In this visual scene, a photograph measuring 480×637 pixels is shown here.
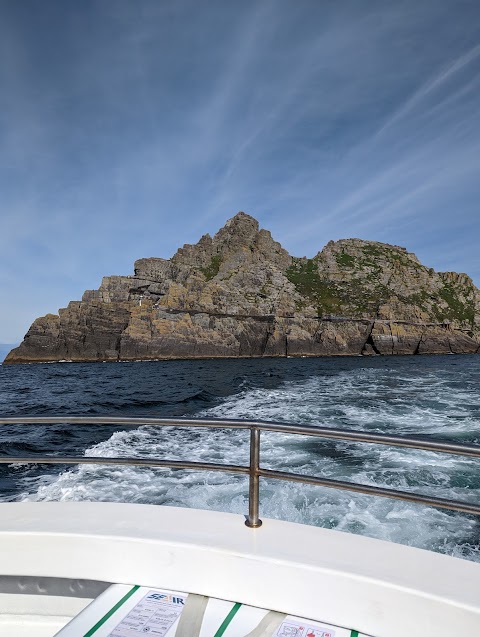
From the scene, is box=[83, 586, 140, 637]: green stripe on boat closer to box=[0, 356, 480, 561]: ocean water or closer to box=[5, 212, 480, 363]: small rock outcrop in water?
box=[0, 356, 480, 561]: ocean water

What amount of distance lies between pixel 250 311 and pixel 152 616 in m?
86.9

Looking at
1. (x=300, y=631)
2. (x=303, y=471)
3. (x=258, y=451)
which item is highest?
(x=258, y=451)

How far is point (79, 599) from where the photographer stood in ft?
→ 5.81

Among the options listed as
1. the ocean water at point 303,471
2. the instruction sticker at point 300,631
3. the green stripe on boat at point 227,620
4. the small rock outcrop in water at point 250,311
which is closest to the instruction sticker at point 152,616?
the green stripe on boat at point 227,620

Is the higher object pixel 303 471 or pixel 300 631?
pixel 300 631

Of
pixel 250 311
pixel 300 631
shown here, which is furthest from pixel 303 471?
pixel 250 311

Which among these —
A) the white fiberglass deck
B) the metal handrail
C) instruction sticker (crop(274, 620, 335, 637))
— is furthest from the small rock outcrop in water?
instruction sticker (crop(274, 620, 335, 637))

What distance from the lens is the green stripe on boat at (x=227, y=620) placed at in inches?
56.4

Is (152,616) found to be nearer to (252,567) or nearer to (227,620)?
(227,620)

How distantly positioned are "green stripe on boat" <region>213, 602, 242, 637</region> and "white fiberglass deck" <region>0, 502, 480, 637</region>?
36mm

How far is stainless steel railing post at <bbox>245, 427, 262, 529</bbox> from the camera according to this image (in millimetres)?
1808

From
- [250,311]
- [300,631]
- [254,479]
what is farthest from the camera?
[250,311]

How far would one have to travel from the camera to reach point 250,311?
290 feet

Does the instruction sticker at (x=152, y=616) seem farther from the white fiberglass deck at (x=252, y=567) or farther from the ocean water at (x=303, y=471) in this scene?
the ocean water at (x=303, y=471)
